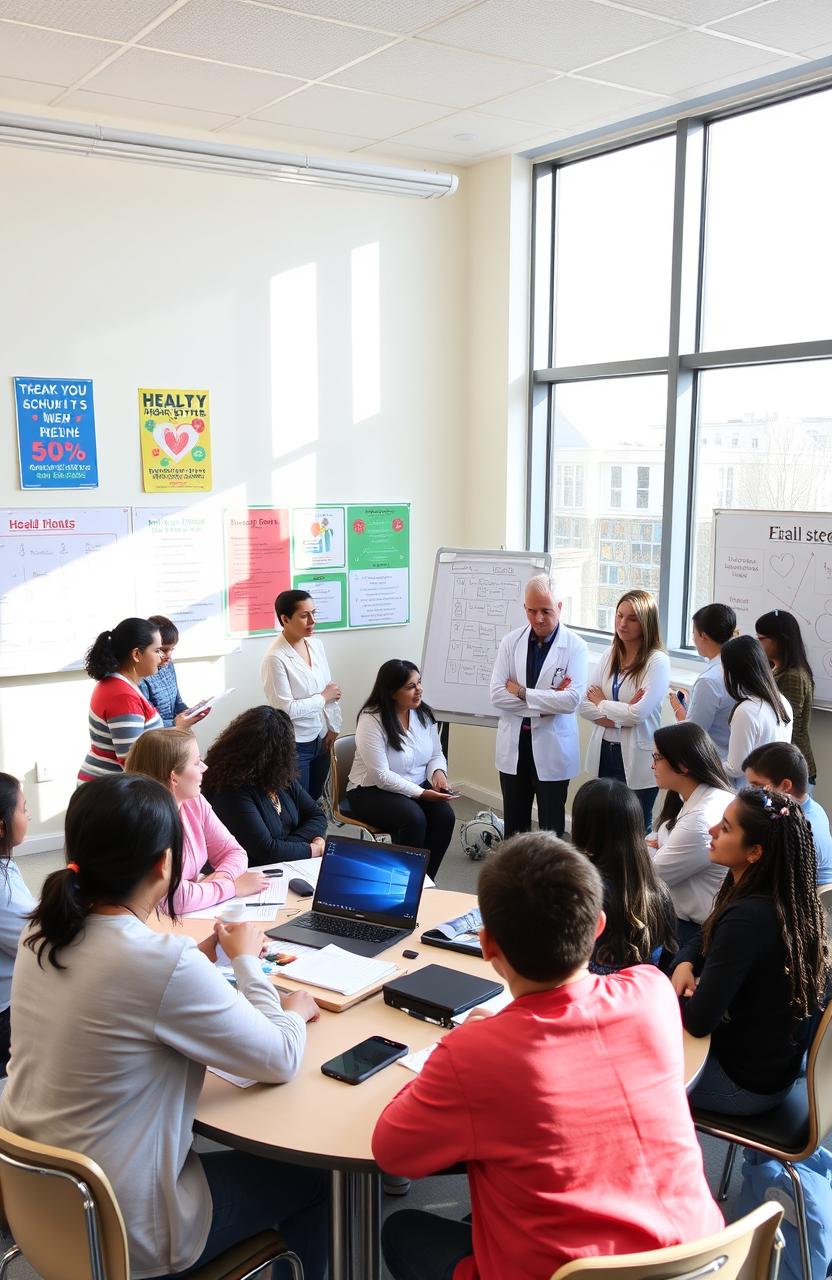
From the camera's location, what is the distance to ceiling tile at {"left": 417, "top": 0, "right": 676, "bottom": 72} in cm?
372

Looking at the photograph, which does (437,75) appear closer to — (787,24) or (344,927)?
(787,24)

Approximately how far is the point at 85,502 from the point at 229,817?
233cm

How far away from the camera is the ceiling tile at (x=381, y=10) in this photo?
3621 mm

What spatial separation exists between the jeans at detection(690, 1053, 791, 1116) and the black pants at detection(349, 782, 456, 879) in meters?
2.36

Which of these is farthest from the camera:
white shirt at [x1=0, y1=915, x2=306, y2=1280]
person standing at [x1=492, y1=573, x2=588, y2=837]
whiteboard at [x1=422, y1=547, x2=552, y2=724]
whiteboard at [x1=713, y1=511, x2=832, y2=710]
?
whiteboard at [x1=422, y1=547, x2=552, y2=724]

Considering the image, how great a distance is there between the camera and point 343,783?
15.8ft

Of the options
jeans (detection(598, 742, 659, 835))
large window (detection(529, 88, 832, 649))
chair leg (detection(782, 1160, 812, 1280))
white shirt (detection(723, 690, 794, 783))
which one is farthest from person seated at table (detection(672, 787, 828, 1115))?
large window (detection(529, 88, 832, 649))

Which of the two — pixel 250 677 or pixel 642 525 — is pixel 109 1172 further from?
pixel 642 525

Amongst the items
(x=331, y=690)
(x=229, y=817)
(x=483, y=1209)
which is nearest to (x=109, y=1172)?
(x=483, y=1209)

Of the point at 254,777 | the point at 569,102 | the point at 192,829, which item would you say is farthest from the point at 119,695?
the point at 569,102

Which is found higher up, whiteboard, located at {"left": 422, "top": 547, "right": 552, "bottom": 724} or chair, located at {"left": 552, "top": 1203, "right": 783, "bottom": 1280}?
whiteboard, located at {"left": 422, "top": 547, "right": 552, "bottom": 724}

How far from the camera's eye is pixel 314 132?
5.34 metres

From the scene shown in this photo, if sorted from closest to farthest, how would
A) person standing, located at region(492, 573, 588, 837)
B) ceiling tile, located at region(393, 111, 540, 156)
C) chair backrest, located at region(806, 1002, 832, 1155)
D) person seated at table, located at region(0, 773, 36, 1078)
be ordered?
chair backrest, located at region(806, 1002, 832, 1155) < person seated at table, located at region(0, 773, 36, 1078) < person standing, located at region(492, 573, 588, 837) < ceiling tile, located at region(393, 111, 540, 156)

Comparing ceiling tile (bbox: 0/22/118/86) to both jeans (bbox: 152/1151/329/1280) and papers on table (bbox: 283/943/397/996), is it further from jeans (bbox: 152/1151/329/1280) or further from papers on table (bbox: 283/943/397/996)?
jeans (bbox: 152/1151/329/1280)
